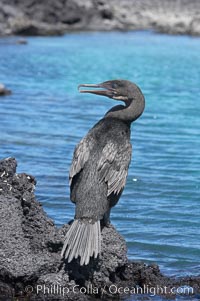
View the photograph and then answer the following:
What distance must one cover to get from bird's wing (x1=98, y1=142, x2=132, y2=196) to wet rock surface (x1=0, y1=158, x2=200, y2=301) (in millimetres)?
396

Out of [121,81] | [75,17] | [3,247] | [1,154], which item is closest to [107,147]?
[121,81]

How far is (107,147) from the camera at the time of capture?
7605 millimetres

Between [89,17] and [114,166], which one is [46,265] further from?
[89,17]

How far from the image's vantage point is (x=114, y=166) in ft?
24.8

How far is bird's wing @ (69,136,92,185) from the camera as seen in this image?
7551mm

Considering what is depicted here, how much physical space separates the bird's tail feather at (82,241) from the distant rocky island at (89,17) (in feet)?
132

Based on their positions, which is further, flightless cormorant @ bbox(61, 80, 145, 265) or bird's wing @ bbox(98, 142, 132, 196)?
bird's wing @ bbox(98, 142, 132, 196)

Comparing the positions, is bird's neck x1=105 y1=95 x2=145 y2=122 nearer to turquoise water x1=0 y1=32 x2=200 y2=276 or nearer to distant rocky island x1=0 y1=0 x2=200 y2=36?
turquoise water x1=0 y1=32 x2=200 y2=276

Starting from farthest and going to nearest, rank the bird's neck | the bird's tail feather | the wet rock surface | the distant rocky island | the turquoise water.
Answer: the distant rocky island < the turquoise water < the bird's neck < the wet rock surface < the bird's tail feather

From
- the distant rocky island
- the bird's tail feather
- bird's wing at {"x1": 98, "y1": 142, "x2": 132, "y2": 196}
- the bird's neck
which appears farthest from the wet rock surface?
the distant rocky island

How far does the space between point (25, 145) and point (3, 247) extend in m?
8.21

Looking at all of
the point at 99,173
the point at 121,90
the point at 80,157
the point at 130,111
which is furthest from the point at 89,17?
the point at 99,173

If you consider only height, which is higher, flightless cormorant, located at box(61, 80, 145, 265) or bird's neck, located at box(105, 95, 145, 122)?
bird's neck, located at box(105, 95, 145, 122)

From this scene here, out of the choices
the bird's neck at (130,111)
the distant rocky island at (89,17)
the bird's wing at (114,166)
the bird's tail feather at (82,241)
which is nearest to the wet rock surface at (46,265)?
the bird's tail feather at (82,241)
